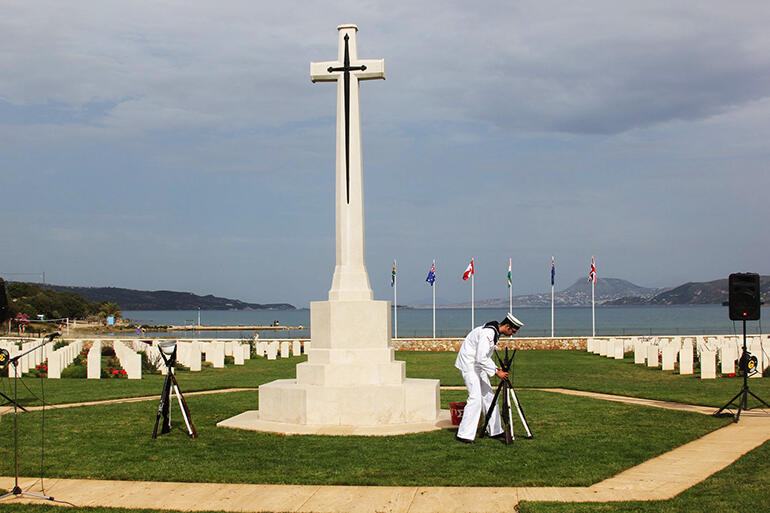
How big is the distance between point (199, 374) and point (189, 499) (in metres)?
16.7

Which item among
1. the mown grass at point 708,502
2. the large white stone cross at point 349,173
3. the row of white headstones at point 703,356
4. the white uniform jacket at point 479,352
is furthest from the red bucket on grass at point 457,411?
the row of white headstones at point 703,356

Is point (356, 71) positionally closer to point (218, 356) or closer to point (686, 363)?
point (686, 363)

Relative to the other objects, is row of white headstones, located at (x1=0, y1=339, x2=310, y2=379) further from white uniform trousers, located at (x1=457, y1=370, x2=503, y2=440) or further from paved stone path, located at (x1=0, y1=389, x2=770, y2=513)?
paved stone path, located at (x1=0, y1=389, x2=770, y2=513)

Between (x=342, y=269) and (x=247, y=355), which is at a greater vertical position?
(x=342, y=269)

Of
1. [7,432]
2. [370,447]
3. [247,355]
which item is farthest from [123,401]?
[247,355]

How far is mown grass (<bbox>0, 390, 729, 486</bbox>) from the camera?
26.4 ft

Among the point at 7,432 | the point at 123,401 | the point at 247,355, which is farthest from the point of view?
the point at 247,355

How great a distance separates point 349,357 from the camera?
11.8 meters

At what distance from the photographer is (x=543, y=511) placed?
21.3 feet

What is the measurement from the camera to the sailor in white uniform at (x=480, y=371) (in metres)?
9.93

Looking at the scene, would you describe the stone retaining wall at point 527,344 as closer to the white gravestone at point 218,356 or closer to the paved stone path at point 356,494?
the white gravestone at point 218,356

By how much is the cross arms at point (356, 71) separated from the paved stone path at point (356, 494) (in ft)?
23.8

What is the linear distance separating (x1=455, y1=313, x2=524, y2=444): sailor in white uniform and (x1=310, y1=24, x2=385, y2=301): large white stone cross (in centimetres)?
251

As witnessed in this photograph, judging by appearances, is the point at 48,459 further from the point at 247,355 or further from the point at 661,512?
the point at 247,355
